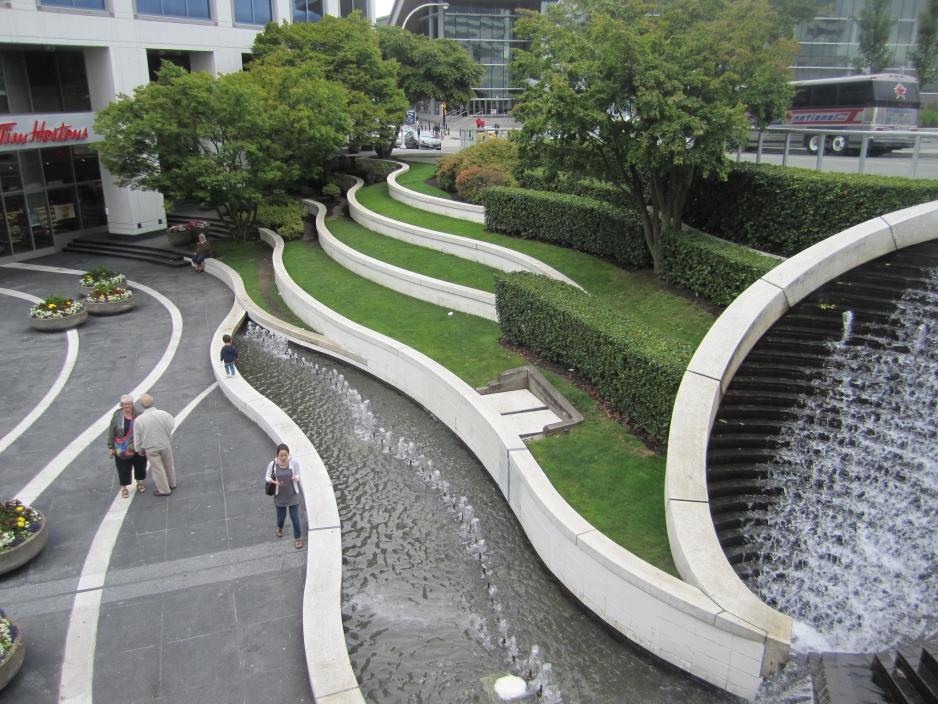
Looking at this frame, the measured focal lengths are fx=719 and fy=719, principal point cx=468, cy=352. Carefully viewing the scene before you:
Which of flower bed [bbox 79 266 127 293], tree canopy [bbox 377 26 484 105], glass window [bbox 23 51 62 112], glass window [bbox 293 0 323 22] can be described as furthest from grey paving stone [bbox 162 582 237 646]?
tree canopy [bbox 377 26 484 105]

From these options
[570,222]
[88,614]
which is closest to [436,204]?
[570,222]

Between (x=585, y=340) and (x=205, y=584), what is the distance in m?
7.77

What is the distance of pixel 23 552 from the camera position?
9.88 metres

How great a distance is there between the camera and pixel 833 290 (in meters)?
12.7

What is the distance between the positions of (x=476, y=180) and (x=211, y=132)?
958cm

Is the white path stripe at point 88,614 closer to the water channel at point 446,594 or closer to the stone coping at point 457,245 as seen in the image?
the water channel at point 446,594

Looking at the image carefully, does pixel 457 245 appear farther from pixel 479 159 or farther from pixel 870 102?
pixel 870 102

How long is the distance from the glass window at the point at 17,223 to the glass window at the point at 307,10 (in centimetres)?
1767

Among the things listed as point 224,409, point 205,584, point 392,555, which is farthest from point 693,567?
point 224,409

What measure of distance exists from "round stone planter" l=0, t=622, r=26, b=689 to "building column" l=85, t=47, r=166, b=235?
22.4 meters

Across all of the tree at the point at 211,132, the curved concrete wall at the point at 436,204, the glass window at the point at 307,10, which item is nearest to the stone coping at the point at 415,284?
the curved concrete wall at the point at 436,204

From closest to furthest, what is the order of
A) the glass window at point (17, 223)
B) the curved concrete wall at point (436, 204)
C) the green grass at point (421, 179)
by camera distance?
the curved concrete wall at point (436, 204) < the glass window at point (17, 223) < the green grass at point (421, 179)

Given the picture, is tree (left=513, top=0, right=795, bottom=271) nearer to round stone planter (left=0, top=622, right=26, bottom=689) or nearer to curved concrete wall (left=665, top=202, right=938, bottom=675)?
curved concrete wall (left=665, top=202, right=938, bottom=675)

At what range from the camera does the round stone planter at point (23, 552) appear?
971cm
